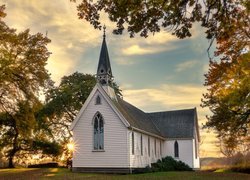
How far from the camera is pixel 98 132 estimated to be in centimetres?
3078

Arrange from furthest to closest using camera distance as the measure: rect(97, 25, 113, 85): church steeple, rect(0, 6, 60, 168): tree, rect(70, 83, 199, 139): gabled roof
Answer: rect(70, 83, 199, 139): gabled roof < rect(97, 25, 113, 85): church steeple < rect(0, 6, 60, 168): tree

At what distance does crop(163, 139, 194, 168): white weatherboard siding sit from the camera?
41500mm

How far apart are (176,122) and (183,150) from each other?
4.81 meters

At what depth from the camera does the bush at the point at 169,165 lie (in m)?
36.7

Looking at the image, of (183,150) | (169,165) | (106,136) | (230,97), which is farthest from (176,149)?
(230,97)

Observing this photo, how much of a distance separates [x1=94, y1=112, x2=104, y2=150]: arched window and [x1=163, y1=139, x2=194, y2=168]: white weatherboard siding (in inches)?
A: 575

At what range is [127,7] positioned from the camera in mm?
9258

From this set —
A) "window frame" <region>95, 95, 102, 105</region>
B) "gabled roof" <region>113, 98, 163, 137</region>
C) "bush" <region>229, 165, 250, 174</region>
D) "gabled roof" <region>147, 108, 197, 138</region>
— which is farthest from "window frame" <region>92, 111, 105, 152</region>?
"bush" <region>229, 165, 250, 174</region>

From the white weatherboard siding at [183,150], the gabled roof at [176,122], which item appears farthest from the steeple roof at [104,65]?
the white weatherboard siding at [183,150]

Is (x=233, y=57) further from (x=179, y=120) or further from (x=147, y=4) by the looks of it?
(x=179, y=120)

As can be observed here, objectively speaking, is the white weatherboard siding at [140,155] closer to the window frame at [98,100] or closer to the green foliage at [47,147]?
the window frame at [98,100]

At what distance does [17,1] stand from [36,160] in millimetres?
33846

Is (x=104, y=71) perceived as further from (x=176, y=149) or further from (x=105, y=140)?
(x=176, y=149)

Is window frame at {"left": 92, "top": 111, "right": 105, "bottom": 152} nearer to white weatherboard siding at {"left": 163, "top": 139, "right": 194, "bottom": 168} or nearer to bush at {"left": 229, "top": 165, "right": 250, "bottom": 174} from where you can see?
white weatherboard siding at {"left": 163, "top": 139, "right": 194, "bottom": 168}
